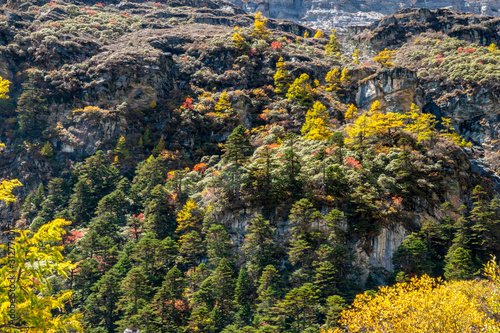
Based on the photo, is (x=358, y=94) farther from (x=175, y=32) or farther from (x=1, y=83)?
(x=1, y=83)

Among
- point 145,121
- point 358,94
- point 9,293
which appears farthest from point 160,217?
point 358,94

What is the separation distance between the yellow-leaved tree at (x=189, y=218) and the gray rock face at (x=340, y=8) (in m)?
152

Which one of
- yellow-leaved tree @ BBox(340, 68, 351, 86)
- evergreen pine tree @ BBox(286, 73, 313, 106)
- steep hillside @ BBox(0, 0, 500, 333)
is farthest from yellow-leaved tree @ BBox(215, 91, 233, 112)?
yellow-leaved tree @ BBox(340, 68, 351, 86)

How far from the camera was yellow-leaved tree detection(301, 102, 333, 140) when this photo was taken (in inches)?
2189

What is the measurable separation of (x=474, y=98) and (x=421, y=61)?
24126 mm

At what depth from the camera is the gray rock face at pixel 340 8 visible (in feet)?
588

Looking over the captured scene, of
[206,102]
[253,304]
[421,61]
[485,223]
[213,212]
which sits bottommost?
[253,304]

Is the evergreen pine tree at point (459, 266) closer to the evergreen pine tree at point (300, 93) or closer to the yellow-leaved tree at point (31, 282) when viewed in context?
the yellow-leaved tree at point (31, 282)

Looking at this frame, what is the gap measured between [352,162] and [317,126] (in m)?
12.0

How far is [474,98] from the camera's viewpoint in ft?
261

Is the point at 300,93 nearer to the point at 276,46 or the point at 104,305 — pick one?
the point at 276,46

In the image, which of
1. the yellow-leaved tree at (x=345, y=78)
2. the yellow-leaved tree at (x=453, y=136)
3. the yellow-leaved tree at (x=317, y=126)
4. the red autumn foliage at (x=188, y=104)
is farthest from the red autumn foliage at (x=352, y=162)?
the yellow-leaved tree at (x=345, y=78)

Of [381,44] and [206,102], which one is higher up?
[381,44]

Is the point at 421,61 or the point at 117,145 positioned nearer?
the point at 117,145
